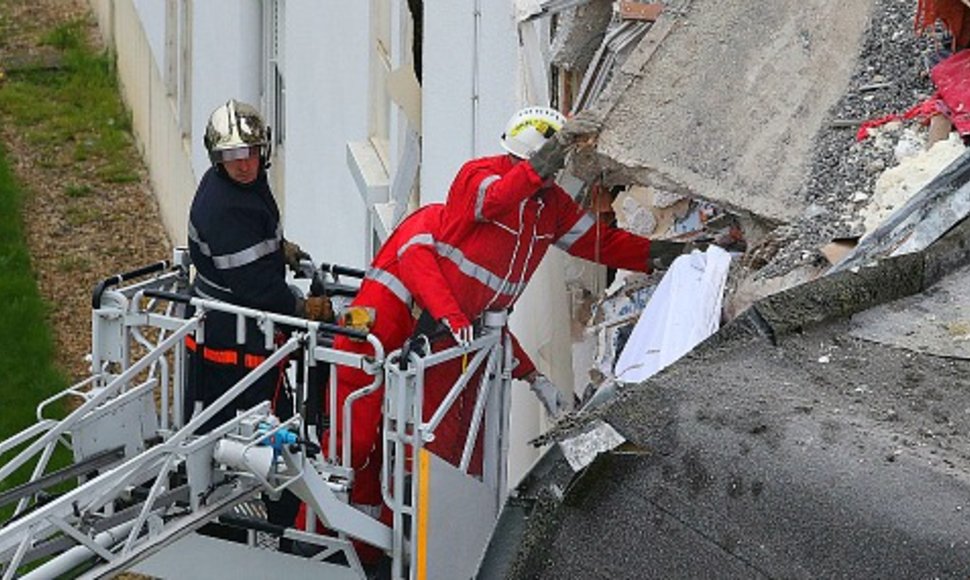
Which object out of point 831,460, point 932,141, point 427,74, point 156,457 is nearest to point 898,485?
point 831,460

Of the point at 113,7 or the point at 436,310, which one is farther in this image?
the point at 113,7

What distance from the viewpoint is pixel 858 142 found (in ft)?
Answer: 26.4

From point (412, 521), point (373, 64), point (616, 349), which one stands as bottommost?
point (412, 521)

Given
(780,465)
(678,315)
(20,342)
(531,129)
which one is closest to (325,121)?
(20,342)

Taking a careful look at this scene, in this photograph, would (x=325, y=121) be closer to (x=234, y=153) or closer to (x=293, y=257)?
(x=293, y=257)

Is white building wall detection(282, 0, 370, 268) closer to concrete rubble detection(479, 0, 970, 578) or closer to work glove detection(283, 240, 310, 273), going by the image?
work glove detection(283, 240, 310, 273)

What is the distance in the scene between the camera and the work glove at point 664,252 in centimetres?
862

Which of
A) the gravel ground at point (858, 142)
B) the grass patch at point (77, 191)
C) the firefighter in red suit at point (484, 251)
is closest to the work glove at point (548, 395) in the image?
the firefighter in red suit at point (484, 251)

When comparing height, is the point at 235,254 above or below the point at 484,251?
below

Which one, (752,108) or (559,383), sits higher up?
(752,108)

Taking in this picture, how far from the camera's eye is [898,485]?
16.9ft

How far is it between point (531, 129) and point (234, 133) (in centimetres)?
140

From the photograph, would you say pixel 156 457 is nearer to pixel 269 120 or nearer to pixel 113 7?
pixel 269 120

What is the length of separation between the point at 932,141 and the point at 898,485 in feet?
9.09
